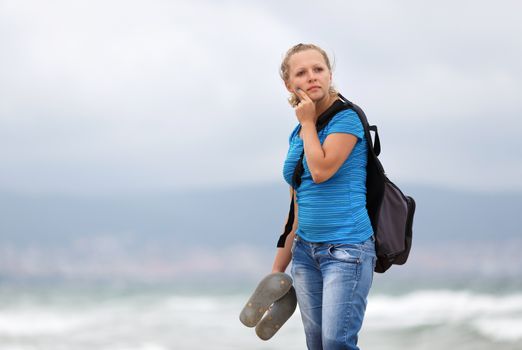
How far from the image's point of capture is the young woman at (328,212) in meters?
2.61

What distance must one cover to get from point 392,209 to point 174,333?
1039 cm

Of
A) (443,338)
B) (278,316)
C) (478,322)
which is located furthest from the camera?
(478,322)

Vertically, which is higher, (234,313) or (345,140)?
(234,313)

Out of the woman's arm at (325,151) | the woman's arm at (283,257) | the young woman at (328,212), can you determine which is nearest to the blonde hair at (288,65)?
the young woman at (328,212)

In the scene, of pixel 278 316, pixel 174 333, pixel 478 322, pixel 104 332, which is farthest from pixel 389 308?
pixel 278 316

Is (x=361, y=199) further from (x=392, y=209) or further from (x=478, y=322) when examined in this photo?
(x=478, y=322)

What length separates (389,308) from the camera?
1491 cm

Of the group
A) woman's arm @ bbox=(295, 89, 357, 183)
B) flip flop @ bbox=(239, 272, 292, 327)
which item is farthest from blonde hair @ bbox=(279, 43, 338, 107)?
flip flop @ bbox=(239, 272, 292, 327)

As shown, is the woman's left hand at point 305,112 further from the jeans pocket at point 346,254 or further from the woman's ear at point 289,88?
the jeans pocket at point 346,254

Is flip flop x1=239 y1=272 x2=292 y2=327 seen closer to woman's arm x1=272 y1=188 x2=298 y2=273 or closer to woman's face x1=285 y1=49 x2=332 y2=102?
woman's arm x1=272 y1=188 x2=298 y2=273

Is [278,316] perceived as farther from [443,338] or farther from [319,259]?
[443,338]

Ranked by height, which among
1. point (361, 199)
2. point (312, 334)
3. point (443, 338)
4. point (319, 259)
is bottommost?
point (312, 334)

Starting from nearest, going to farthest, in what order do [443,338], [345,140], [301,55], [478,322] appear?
[345,140] < [301,55] < [443,338] < [478,322]

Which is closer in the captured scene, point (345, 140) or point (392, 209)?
point (345, 140)
